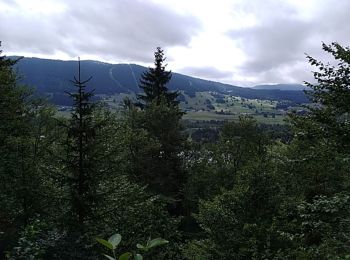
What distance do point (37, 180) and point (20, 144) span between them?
2.17 m

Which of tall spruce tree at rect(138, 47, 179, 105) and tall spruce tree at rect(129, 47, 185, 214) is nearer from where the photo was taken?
tall spruce tree at rect(129, 47, 185, 214)

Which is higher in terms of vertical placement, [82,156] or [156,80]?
[156,80]

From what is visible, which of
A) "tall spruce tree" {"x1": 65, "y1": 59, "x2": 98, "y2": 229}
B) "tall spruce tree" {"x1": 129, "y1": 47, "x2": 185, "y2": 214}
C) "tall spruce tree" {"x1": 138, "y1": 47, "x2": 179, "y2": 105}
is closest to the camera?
"tall spruce tree" {"x1": 65, "y1": 59, "x2": 98, "y2": 229}

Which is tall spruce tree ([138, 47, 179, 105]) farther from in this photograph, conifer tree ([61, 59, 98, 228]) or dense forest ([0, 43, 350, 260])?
conifer tree ([61, 59, 98, 228])

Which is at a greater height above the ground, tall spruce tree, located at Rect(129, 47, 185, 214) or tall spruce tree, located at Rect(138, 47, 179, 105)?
tall spruce tree, located at Rect(138, 47, 179, 105)

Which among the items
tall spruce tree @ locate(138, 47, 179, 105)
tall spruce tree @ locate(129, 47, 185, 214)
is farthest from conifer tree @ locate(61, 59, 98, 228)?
tall spruce tree @ locate(138, 47, 179, 105)

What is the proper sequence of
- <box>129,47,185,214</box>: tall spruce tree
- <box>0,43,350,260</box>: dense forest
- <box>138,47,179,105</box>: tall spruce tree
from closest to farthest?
<box>0,43,350,260</box>: dense forest → <box>129,47,185,214</box>: tall spruce tree → <box>138,47,179,105</box>: tall spruce tree

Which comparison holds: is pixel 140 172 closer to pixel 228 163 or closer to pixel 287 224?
pixel 228 163

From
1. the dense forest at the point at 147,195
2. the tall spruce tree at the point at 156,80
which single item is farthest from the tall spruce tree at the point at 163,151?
the dense forest at the point at 147,195

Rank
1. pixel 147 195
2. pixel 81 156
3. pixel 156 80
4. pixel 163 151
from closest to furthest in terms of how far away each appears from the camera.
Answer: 1. pixel 81 156
2. pixel 147 195
3. pixel 163 151
4. pixel 156 80

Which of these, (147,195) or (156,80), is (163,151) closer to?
(156,80)

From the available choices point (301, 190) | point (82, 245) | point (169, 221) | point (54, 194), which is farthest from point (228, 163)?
point (82, 245)

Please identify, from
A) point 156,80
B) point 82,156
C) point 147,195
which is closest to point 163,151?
point 156,80

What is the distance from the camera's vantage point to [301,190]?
2628cm
